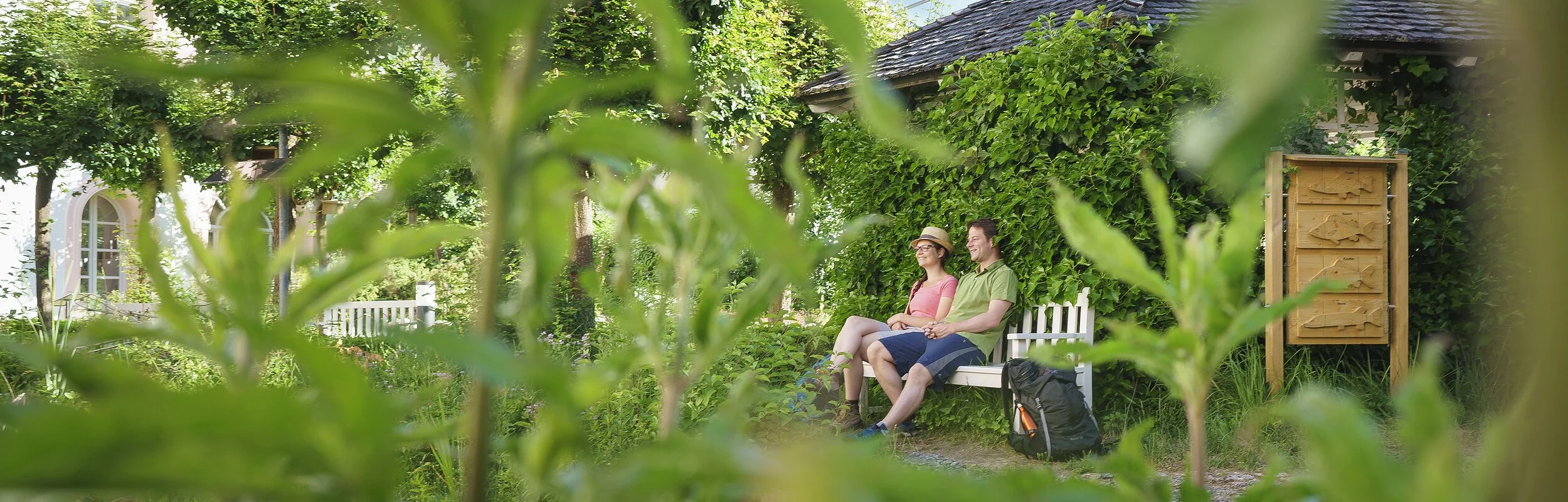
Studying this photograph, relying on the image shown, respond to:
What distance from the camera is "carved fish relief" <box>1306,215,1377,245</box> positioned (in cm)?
548

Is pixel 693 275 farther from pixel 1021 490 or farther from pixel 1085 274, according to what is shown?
pixel 1085 274

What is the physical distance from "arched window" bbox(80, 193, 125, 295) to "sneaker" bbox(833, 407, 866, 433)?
13577mm

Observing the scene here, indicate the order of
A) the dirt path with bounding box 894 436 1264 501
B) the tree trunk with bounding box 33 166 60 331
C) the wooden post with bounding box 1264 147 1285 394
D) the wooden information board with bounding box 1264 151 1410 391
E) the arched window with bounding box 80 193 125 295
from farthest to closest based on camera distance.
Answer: the arched window with bounding box 80 193 125 295 → the tree trunk with bounding box 33 166 60 331 → the wooden information board with bounding box 1264 151 1410 391 → the wooden post with bounding box 1264 147 1285 394 → the dirt path with bounding box 894 436 1264 501

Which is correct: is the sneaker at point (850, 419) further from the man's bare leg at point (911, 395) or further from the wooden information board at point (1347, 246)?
the wooden information board at point (1347, 246)

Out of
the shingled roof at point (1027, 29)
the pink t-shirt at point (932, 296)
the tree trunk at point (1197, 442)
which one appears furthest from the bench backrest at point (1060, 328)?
the tree trunk at point (1197, 442)

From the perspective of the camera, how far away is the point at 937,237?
6.06 meters

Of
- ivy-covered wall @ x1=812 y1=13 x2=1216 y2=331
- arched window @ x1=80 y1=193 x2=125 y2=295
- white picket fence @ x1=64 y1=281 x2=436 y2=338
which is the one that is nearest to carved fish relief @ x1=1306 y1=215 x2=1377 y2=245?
ivy-covered wall @ x1=812 y1=13 x2=1216 y2=331

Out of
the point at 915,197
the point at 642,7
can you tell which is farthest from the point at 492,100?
the point at 915,197

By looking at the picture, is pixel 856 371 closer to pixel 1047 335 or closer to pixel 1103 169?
pixel 1047 335

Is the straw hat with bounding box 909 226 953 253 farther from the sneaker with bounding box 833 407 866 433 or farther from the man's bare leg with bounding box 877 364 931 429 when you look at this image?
the sneaker with bounding box 833 407 866 433

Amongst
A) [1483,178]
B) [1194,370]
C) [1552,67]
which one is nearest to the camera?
[1552,67]

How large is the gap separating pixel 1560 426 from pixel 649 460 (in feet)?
0.76

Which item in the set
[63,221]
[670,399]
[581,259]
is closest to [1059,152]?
[670,399]

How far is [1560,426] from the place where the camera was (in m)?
0.24
